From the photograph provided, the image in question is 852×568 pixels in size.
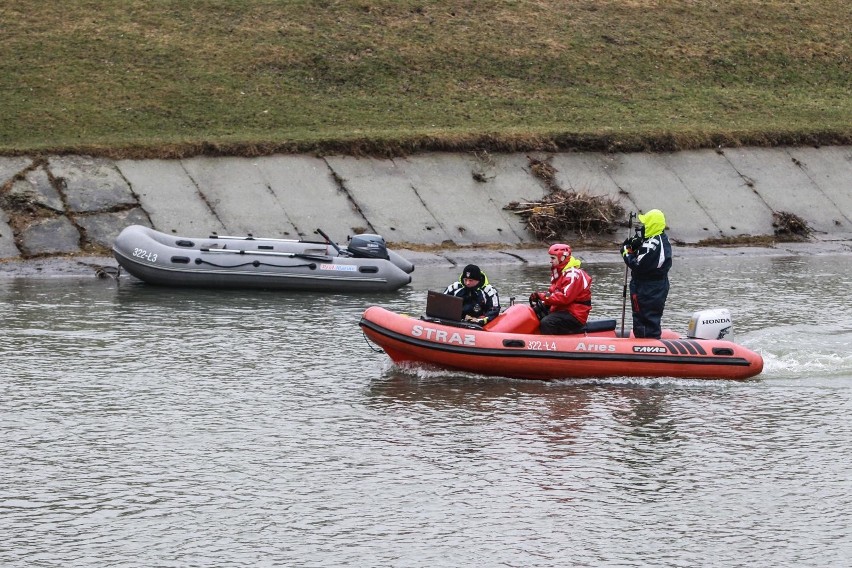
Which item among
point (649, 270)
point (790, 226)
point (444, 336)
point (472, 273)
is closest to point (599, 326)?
point (649, 270)

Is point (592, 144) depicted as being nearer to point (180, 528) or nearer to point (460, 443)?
point (460, 443)

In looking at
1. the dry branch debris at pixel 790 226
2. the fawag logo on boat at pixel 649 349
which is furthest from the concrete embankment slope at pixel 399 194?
the fawag logo on boat at pixel 649 349

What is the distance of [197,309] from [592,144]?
13.8m

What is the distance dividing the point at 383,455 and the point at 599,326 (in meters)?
4.53

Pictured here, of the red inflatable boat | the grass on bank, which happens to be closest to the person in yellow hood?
the red inflatable boat

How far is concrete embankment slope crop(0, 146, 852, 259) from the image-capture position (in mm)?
26141

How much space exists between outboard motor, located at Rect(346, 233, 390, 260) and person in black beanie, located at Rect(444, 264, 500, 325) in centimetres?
635

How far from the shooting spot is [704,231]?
29.3 metres

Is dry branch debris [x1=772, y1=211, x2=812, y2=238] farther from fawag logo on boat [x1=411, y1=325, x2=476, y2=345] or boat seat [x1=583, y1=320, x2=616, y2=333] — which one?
fawag logo on boat [x1=411, y1=325, x2=476, y2=345]

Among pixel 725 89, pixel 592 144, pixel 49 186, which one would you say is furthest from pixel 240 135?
pixel 725 89

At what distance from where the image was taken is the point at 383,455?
12.2 m

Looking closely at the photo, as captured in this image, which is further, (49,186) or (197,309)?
(49,186)

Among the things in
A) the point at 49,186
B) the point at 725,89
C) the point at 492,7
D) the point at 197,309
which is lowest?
the point at 197,309

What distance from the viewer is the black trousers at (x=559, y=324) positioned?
1566 centimetres
